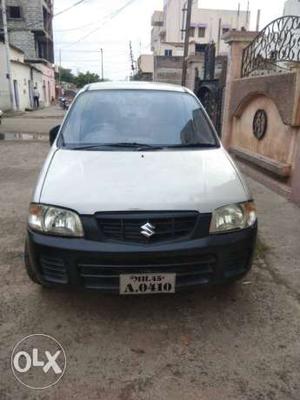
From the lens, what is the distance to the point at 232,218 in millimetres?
2686

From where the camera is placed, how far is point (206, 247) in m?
2.54

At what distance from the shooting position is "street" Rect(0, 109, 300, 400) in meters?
2.24

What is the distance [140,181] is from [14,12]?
38835 mm

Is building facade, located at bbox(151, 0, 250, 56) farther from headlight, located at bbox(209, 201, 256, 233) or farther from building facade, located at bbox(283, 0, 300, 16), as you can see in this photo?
headlight, located at bbox(209, 201, 256, 233)

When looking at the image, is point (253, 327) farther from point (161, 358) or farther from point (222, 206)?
point (222, 206)

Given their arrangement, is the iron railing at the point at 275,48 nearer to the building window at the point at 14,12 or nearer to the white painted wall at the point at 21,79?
the white painted wall at the point at 21,79

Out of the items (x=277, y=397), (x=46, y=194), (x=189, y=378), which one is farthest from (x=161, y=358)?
(x=46, y=194)

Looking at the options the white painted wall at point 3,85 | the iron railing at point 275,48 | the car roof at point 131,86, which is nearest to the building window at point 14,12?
the white painted wall at point 3,85

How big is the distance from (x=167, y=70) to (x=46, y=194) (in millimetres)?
24178

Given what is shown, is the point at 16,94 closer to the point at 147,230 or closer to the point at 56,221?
the point at 56,221

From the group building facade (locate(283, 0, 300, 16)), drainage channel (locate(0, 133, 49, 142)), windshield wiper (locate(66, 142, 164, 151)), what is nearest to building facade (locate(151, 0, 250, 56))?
building facade (locate(283, 0, 300, 16))

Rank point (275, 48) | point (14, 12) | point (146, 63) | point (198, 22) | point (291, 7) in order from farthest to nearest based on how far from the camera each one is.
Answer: point (198, 22) < point (146, 63) < point (14, 12) < point (291, 7) < point (275, 48)

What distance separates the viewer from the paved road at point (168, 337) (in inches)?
88.3

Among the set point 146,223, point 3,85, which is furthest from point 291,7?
point 146,223
